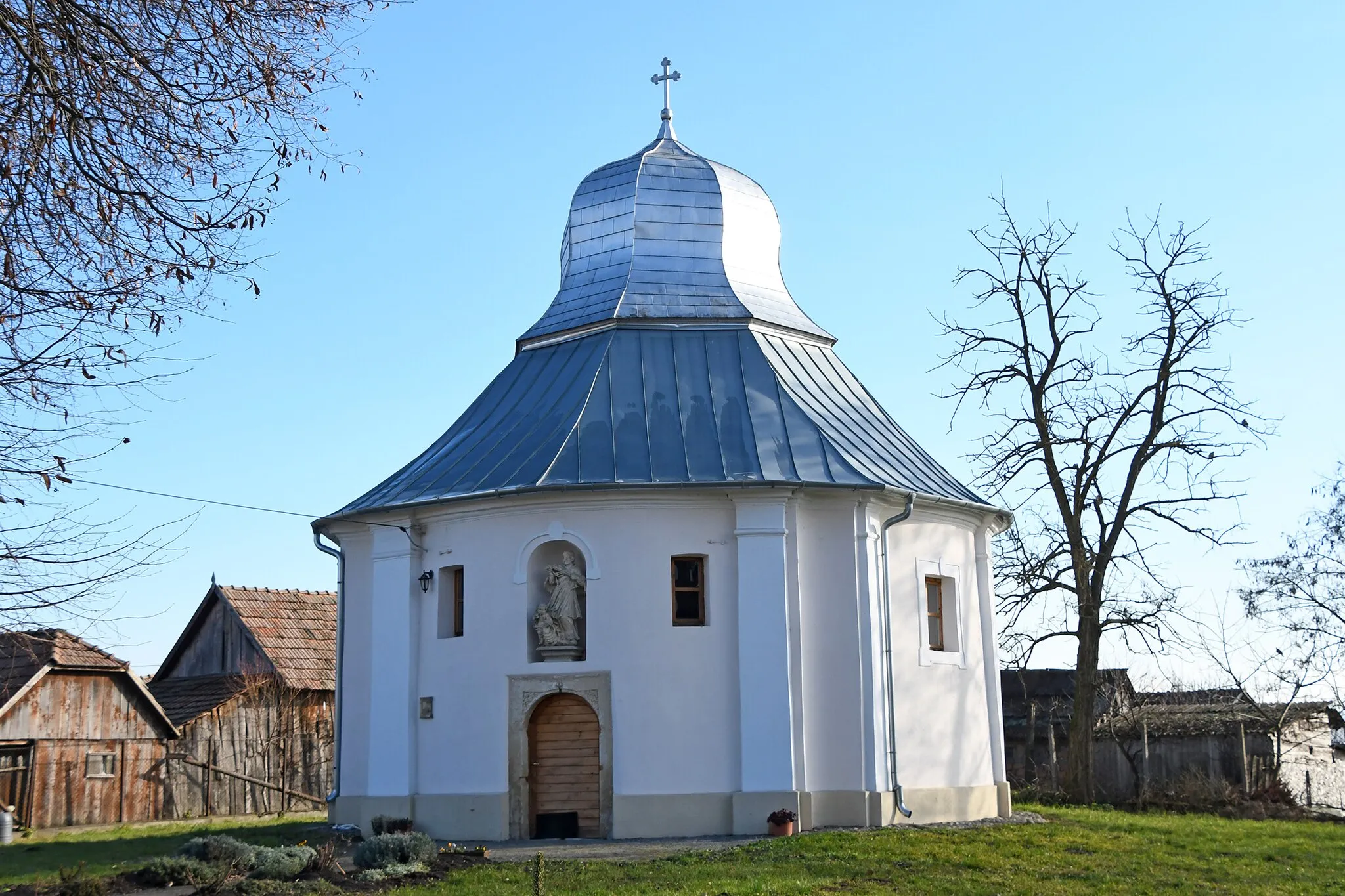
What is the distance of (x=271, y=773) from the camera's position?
3256cm

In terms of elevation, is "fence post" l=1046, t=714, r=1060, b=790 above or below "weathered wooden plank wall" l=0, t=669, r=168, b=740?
below

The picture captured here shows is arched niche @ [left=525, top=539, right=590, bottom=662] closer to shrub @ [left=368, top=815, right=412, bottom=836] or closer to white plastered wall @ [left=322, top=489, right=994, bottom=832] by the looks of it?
white plastered wall @ [left=322, top=489, right=994, bottom=832]

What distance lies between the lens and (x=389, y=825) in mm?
20500

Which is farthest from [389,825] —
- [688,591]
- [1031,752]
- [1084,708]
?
[1031,752]

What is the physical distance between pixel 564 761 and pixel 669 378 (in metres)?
6.39

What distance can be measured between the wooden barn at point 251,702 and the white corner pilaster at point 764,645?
14.5m

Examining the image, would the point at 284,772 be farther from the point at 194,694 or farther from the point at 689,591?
the point at 689,591

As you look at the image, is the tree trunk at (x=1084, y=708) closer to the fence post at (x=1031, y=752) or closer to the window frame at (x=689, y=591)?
the fence post at (x=1031, y=752)

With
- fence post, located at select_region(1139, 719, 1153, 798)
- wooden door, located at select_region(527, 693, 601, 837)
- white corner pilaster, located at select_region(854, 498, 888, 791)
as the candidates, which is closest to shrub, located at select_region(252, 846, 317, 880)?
wooden door, located at select_region(527, 693, 601, 837)

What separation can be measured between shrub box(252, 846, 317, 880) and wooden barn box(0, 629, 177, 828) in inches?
464

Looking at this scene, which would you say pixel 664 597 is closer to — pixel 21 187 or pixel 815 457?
pixel 815 457

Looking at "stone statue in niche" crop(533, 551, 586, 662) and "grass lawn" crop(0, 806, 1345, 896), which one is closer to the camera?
"grass lawn" crop(0, 806, 1345, 896)

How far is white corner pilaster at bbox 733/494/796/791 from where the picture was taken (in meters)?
20.0

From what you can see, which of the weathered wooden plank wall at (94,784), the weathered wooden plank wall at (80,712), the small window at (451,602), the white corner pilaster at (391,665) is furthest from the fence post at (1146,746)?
the weathered wooden plank wall at (80,712)
